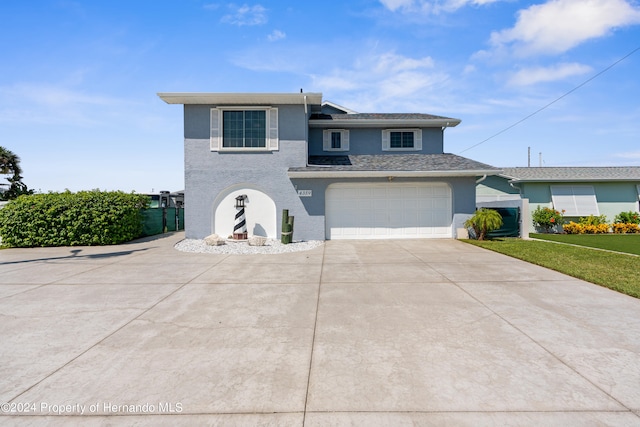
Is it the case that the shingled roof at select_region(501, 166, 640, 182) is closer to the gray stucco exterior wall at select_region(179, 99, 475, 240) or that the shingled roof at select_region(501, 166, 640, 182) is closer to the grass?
the grass

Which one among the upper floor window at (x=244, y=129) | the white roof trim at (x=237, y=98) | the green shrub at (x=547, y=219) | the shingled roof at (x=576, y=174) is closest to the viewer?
the white roof trim at (x=237, y=98)

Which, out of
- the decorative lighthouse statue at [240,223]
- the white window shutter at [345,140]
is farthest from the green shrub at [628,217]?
the decorative lighthouse statue at [240,223]

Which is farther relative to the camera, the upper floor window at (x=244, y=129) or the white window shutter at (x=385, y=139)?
the white window shutter at (x=385, y=139)

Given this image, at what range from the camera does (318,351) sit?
330 cm

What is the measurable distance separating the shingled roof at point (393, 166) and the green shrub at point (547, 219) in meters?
6.73

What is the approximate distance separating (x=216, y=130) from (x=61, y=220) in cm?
646

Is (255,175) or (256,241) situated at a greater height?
(255,175)

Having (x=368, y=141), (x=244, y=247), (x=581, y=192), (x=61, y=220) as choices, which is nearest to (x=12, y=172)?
(x=61, y=220)

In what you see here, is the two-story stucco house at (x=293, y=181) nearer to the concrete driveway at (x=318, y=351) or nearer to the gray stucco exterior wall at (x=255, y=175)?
the gray stucco exterior wall at (x=255, y=175)

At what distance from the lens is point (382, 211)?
493 inches

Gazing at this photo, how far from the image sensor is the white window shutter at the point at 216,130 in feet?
39.1

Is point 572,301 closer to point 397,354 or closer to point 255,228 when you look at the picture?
point 397,354

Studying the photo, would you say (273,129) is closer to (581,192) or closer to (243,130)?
(243,130)

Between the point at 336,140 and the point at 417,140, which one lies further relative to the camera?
the point at 336,140
